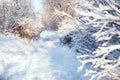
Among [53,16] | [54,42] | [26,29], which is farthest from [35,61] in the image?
[53,16]

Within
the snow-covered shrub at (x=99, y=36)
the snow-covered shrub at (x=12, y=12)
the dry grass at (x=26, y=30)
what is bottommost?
the snow-covered shrub at (x=99, y=36)

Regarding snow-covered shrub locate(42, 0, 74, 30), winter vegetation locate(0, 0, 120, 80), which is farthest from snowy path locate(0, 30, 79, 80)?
snow-covered shrub locate(42, 0, 74, 30)

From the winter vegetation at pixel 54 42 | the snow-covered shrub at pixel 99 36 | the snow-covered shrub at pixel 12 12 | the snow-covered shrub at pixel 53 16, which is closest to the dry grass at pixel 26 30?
the winter vegetation at pixel 54 42

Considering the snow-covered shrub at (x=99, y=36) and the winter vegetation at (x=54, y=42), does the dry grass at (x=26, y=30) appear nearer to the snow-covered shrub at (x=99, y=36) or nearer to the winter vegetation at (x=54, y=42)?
the winter vegetation at (x=54, y=42)

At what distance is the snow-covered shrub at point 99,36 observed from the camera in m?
5.00

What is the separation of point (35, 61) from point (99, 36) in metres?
3.63

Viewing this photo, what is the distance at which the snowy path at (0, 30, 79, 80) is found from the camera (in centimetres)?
819

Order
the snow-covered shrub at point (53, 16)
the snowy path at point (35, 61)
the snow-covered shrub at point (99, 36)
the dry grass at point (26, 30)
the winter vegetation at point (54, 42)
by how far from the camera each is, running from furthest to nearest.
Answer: the snow-covered shrub at point (53, 16)
the dry grass at point (26, 30)
the snowy path at point (35, 61)
the winter vegetation at point (54, 42)
the snow-covered shrub at point (99, 36)

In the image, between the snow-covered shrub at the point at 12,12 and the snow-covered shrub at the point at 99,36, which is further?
the snow-covered shrub at the point at 12,12

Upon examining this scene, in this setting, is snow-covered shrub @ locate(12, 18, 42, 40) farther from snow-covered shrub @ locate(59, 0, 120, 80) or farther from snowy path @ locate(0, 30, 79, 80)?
snow-covered shrub @ locate(59, 0, 120, 80)

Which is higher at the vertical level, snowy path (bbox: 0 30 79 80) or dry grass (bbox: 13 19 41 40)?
dry grass (bbox: 13 19 41 40)

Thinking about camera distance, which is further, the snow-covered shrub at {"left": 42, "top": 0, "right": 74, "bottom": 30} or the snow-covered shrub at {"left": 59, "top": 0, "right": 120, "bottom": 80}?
the snow-covered shrub at {"left": 42, "top": 0, "right": 74, "bottom": 30}

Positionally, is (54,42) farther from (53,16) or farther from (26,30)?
(53,16)

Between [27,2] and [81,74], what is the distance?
565cm
